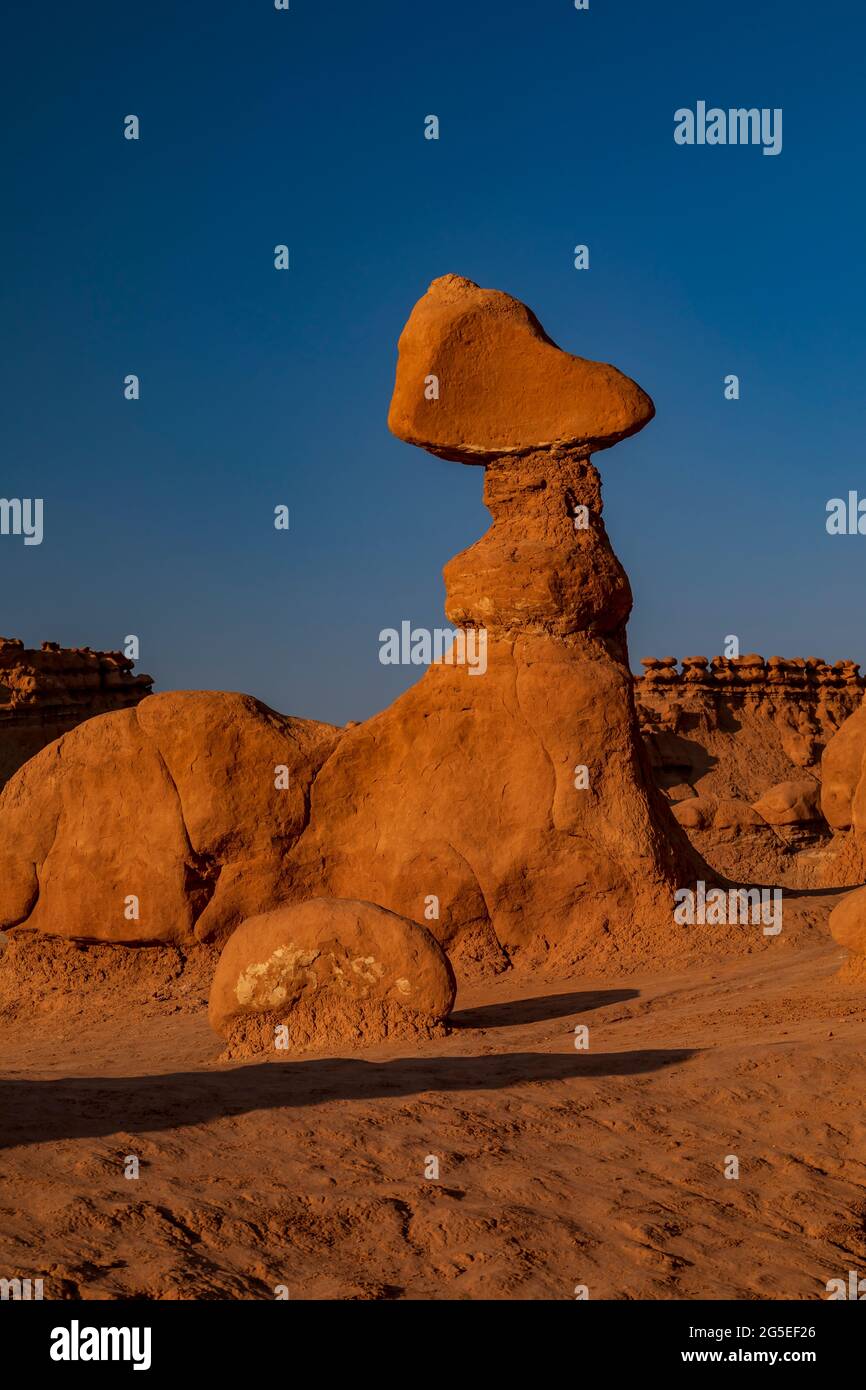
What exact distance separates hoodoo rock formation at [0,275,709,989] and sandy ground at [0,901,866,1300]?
11.0 ft

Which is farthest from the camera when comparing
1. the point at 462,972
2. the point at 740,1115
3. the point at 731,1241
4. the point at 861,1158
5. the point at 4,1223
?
the point at 462,972

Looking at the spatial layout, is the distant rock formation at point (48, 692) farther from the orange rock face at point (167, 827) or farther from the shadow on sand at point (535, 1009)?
the shadow on sand at point (535, 1009)

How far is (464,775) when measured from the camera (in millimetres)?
11742

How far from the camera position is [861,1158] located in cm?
588

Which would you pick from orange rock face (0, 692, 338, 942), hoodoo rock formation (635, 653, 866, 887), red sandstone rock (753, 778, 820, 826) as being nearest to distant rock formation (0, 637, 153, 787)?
hoodoo rock formation (635, 653, 866, 887)

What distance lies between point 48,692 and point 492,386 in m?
22.4

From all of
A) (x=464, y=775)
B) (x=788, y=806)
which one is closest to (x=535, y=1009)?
(x=464, y=775)

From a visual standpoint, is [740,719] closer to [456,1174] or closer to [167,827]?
[167,827]

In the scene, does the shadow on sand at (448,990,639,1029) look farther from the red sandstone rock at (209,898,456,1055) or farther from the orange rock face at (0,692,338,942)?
the orange rock face at (0,692,338,942)

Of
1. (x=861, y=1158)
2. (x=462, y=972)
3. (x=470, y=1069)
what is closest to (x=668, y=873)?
(x=462, y=972)

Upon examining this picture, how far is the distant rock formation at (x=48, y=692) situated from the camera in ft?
104

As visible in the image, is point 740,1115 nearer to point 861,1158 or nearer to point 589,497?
point 861,1158
